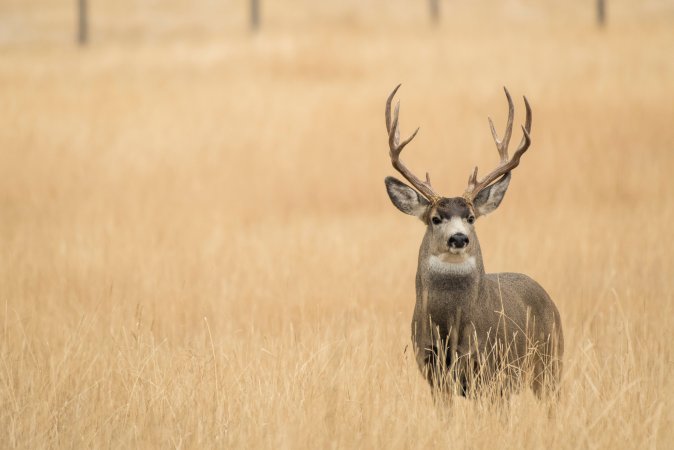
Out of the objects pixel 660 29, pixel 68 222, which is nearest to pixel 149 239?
pixel 68 222

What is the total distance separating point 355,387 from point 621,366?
1.20m

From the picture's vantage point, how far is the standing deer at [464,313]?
4.26 meters

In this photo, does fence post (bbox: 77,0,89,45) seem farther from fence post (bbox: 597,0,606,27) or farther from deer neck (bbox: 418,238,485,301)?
deer neck (bbox: 418,238,485,301)

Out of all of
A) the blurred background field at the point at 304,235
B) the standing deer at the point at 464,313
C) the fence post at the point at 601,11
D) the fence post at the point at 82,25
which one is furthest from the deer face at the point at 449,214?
the fence post at the point at 82,25

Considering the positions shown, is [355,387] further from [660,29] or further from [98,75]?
[660,29]

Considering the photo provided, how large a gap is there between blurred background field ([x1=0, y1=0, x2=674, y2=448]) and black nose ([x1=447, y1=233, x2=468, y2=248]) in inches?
24.3

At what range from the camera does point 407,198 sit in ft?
15.0

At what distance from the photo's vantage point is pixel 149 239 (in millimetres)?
8758

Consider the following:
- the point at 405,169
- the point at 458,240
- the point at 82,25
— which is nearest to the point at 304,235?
the point at 405,169

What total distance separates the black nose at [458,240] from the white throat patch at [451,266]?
0.14m

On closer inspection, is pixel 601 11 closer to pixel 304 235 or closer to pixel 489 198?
pixel 304 235

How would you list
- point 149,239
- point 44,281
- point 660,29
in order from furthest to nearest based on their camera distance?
→ point 660,29 → point 149,239 → point 44,281

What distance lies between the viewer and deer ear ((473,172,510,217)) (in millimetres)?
4590

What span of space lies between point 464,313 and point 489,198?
586mm
